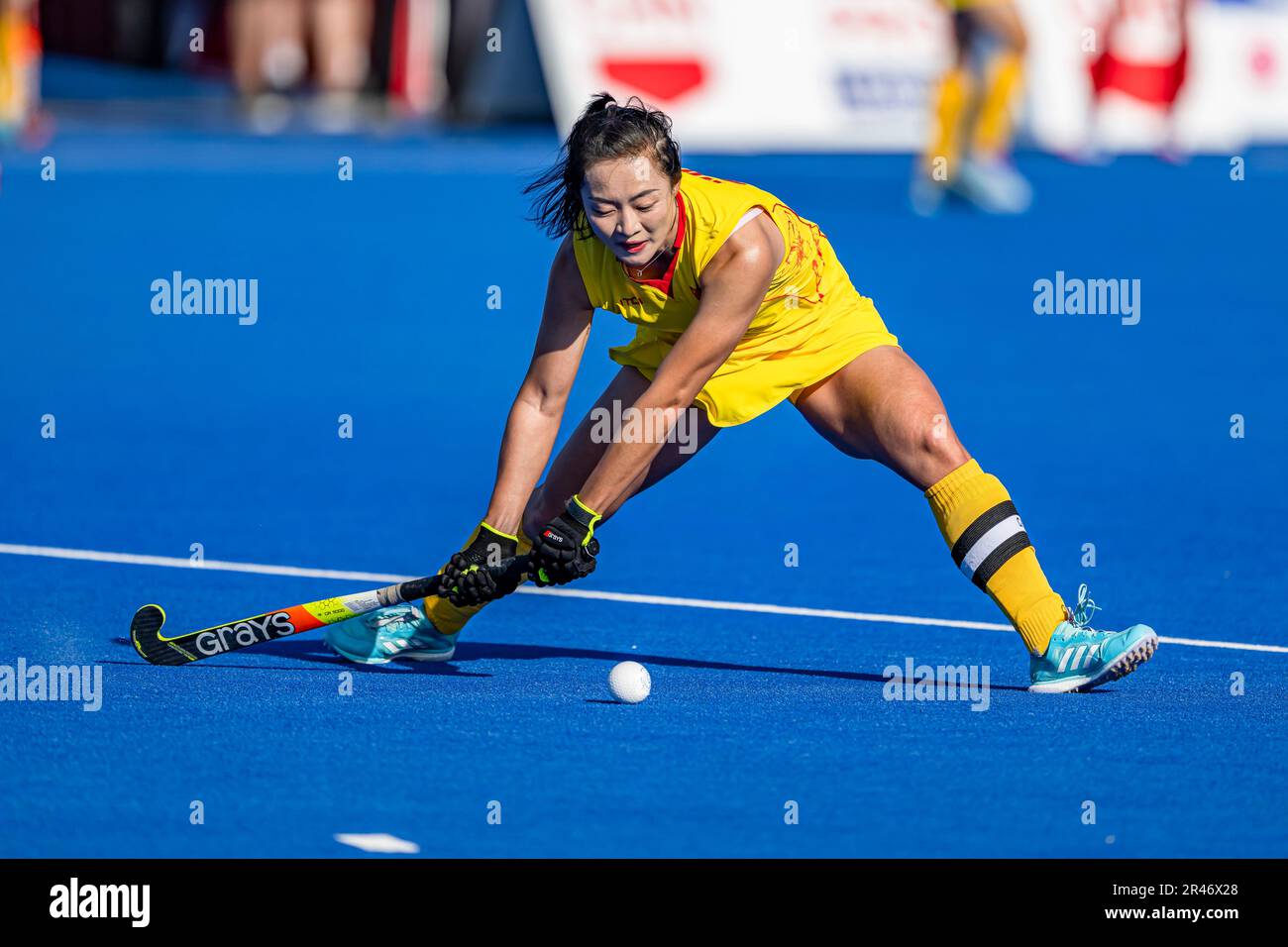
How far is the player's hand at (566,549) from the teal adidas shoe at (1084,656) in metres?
1.14

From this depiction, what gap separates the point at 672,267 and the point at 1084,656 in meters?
1.35

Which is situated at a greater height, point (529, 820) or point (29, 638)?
point (29, 638)

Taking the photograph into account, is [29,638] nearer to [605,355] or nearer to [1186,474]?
[1186,474]

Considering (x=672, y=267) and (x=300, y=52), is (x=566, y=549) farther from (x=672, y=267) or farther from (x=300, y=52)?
(x=300, y=52)

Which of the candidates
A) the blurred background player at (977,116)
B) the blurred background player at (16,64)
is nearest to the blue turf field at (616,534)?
the blurred background player at (977,116)

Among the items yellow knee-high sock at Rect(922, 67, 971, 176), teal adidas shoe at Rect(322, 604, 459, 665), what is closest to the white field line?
teal adidas shoe at Rect(322, 604, 459, 665)

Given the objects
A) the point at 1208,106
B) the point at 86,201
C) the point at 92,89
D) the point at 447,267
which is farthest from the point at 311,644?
the point at 92,89

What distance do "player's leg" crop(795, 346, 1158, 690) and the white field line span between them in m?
0.91

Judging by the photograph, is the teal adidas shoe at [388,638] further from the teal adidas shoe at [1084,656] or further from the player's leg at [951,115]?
the player's leg at [951,115]

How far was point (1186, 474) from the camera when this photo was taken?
330 inches

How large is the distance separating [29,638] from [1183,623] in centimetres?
324

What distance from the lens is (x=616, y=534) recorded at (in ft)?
24.7

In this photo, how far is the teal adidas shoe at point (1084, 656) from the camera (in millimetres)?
5027

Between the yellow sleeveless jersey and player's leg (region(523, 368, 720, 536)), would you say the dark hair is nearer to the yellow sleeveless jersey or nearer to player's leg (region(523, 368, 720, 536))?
the yellow sleeveless jersey
